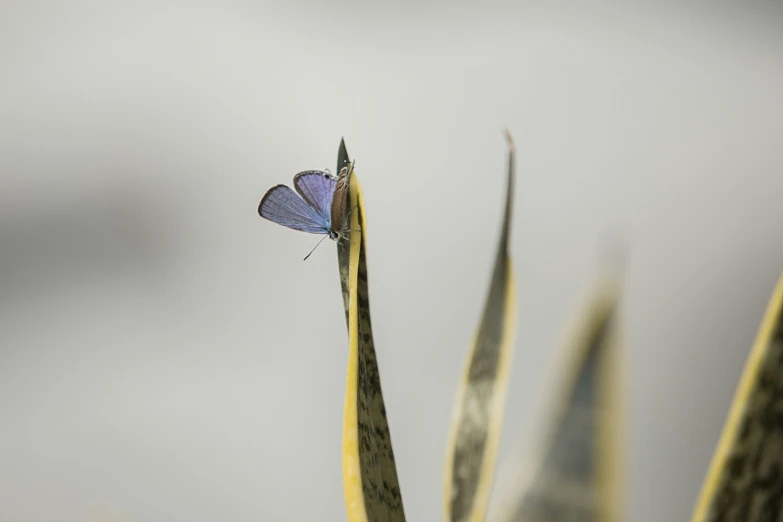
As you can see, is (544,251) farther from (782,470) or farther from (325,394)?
(782,470)

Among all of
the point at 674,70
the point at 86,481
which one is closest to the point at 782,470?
the point at 674,70

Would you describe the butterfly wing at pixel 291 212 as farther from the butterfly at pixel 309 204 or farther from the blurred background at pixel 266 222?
the blurred background at pixel 266 222

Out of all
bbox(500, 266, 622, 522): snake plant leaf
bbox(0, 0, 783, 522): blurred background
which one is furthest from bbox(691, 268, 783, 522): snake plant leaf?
bbox(0, 0, 783, 522): blurred background

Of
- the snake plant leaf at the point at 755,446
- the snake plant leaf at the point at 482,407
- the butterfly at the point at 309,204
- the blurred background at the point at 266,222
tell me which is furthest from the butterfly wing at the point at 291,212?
the blurred background at the point at 266,222

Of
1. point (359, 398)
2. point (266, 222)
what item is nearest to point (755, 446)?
point (359, 398)

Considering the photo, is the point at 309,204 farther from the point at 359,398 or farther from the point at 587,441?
the point at 587,441
